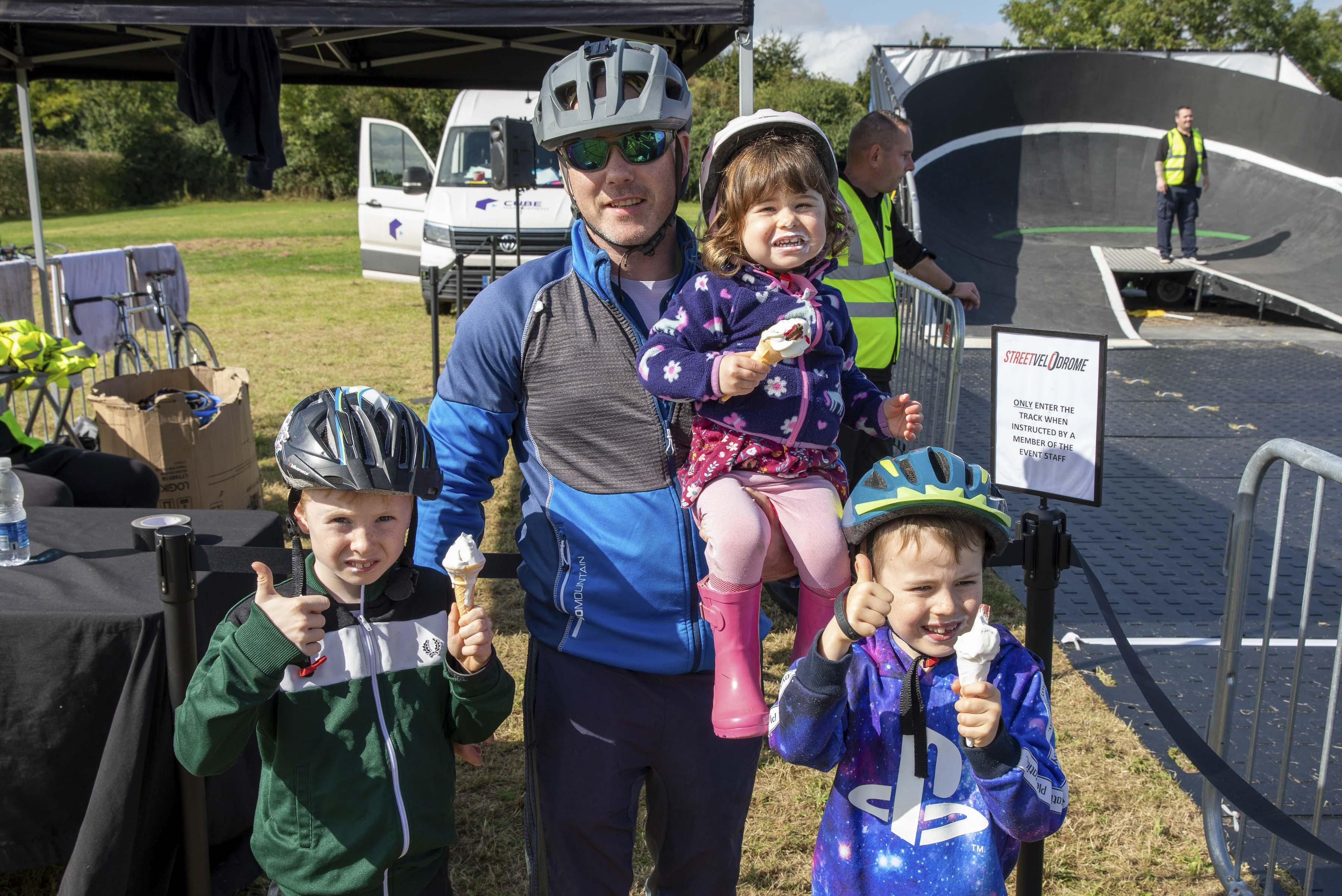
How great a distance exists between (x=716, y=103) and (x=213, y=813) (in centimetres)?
4030

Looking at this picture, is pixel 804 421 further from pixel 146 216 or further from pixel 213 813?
pixel 146 216

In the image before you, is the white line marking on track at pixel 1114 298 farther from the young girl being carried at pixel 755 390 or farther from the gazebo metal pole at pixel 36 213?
the young girl being carried at pixel 755 390

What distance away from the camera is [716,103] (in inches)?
1596

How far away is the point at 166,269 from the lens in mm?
9188

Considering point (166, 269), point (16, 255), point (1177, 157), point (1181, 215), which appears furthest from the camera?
point (1181, 215)

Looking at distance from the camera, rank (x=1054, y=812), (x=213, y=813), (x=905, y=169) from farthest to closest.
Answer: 1. (x=905, y=169)
2. (x=213, y=813)
3. (x=1054, y=812)

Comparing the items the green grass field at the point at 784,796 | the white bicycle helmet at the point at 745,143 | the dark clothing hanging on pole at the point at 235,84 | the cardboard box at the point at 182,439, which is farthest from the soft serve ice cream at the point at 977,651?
the dark clothing hanging on pole at the point at 235,84

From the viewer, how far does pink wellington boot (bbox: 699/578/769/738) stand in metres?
1.99

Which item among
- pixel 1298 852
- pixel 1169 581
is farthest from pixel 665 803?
pixel 1169 581

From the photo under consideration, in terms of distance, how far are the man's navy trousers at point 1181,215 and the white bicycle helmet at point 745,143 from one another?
46.8 ft

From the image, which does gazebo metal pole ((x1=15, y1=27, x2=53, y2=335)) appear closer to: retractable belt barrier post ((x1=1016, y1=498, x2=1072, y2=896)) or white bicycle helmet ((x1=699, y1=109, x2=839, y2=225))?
white bicycle helmet ((x1=699, y1=109, x2=839, y2=225))

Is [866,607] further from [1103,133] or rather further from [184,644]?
[1103,133]

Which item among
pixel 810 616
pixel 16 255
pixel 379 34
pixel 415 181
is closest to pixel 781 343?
pixel 810 616

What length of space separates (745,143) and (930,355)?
3.94m
